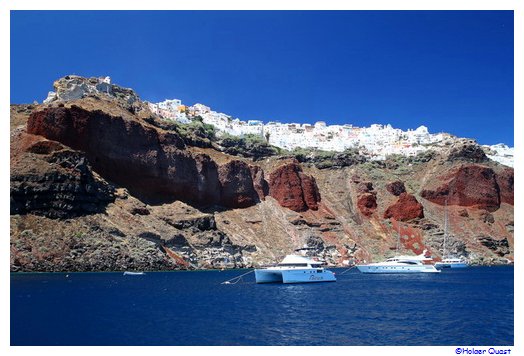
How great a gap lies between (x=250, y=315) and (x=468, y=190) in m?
131

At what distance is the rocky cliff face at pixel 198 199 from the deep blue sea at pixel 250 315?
23.6m

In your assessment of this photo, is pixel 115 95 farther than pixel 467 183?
No

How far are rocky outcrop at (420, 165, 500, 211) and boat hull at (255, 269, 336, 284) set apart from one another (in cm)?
9206

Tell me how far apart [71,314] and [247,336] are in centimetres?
1554

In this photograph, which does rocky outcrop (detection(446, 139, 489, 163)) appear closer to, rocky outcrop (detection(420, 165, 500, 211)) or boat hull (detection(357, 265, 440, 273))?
rocky outcrop (detection(420, 165, 500, 211))

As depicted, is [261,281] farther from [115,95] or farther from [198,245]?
[115,95]

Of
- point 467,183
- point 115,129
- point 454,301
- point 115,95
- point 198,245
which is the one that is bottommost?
point 454,301

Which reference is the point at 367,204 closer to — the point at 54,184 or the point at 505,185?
the point at 505,185

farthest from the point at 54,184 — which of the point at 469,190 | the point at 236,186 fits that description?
the point at 469,190

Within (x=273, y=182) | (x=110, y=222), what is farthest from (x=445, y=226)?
(x=110, y=222)

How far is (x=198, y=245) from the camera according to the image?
104m

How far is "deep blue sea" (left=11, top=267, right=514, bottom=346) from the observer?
32125 mm

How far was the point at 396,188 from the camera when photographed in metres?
153

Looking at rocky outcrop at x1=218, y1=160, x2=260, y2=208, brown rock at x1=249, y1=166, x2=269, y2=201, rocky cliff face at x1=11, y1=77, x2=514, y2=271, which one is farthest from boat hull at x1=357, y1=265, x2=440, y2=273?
brown rock at x1=249, y1=166, x2=269, y2=201
